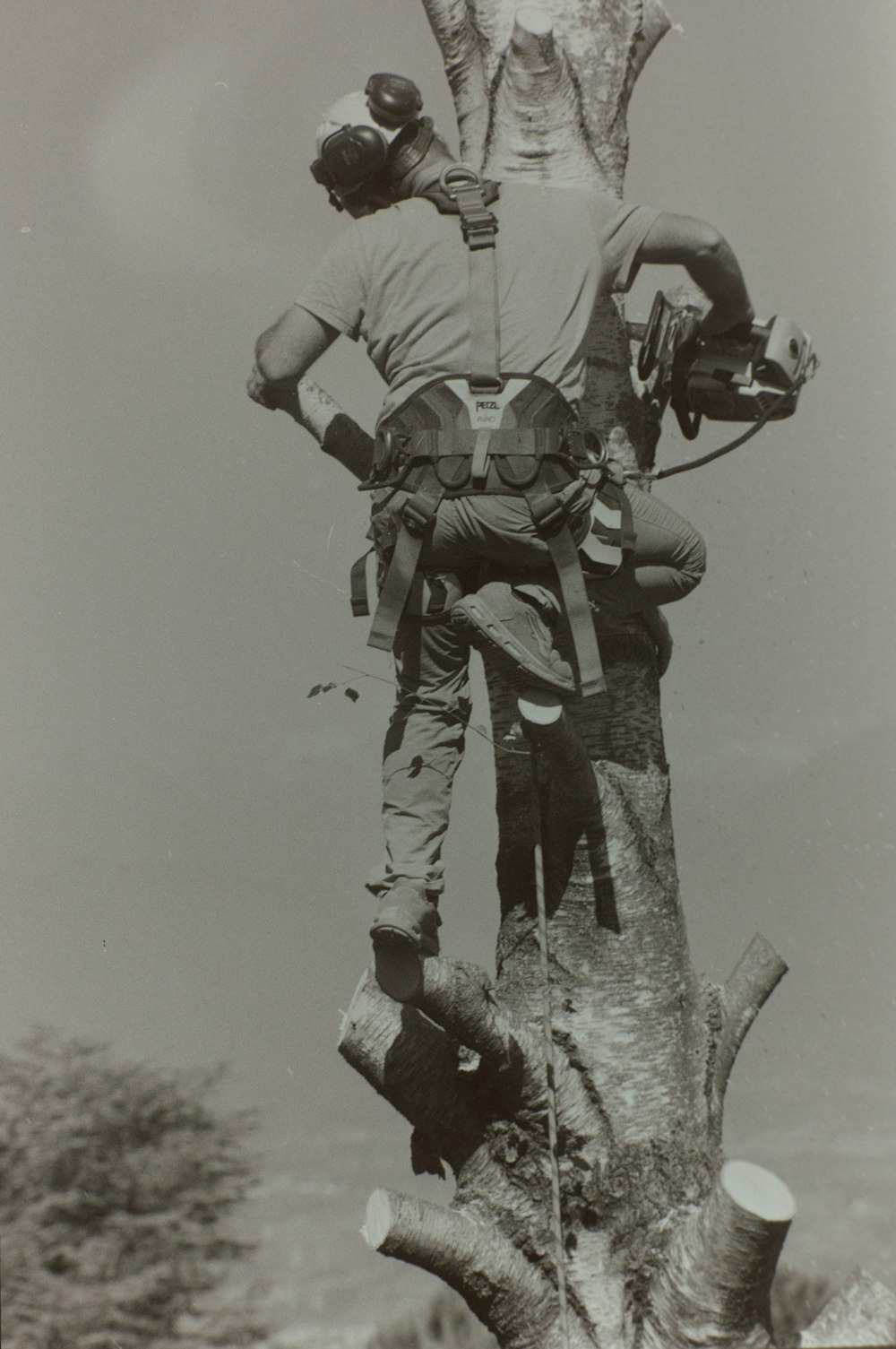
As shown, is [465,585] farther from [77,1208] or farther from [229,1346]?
[77,1208]

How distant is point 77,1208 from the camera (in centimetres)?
992

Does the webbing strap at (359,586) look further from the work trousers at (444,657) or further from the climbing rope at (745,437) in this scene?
the climbing rope at (745,437)

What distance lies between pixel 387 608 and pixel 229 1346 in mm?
7472

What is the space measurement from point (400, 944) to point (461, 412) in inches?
59.1

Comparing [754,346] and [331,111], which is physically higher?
[331,111]

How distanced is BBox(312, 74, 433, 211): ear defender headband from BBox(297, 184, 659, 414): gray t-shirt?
194 millimetres

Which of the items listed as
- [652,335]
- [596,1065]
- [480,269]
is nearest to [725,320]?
[652,335]

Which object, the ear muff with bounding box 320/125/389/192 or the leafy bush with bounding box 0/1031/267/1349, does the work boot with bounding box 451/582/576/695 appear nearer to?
the ear muff with bounding box 320/125/389/192

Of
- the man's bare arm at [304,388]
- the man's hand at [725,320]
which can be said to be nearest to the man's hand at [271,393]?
the man's bare arm at [304,388]

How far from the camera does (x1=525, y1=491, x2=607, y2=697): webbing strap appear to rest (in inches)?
143

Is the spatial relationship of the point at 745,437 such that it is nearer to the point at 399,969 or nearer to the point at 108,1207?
the point at 399,969

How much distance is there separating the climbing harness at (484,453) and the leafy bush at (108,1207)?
695cm

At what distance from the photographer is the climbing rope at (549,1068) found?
11.3ft

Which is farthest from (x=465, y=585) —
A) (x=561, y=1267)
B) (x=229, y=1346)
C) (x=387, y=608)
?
(x=229, y=1346)
